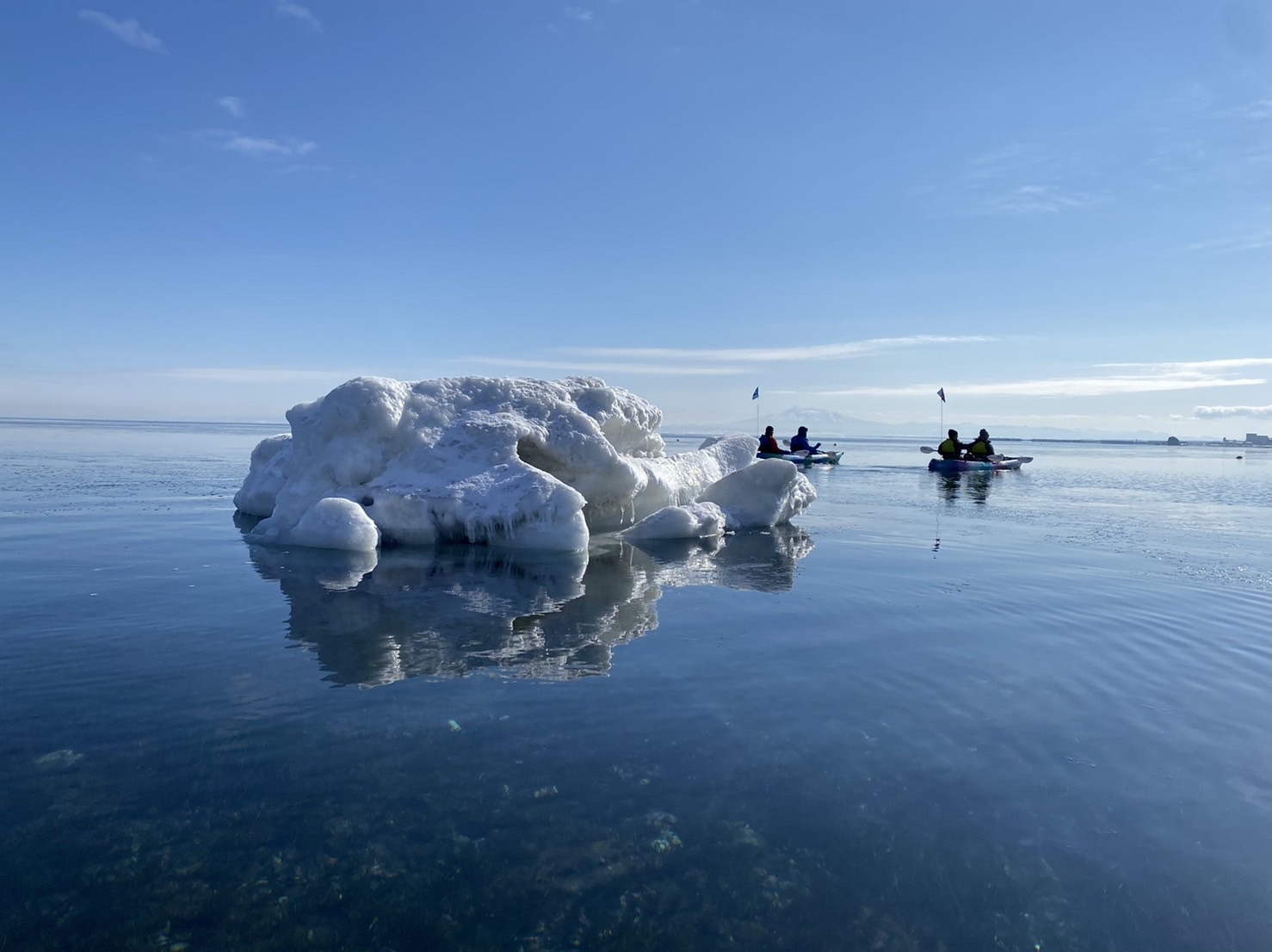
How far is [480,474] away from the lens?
39.4 ft

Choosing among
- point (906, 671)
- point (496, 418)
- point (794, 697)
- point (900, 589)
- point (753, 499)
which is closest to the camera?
point (794, 697)

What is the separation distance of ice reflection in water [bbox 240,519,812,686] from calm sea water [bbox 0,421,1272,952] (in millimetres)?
61

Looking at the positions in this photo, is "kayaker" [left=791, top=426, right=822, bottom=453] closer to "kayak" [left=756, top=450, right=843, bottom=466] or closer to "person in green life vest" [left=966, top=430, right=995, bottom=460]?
"kayak" [left=756, top=450, right=843, bottom=466]

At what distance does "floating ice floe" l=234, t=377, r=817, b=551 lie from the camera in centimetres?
1157

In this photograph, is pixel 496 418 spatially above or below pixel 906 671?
above

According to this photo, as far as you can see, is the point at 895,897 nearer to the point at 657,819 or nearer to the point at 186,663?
the point at 657,819

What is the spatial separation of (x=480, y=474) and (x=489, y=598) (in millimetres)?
3939

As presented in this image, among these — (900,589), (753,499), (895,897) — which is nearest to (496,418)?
(753,499)

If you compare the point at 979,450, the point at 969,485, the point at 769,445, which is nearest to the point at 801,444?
the point at 769,445

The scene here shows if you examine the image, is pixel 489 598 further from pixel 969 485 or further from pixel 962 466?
pixel 962 466

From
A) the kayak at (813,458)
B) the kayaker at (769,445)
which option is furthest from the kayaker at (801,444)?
the kayaker at (769,445)

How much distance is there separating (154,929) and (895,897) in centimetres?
289

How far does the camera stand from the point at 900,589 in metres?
9.08

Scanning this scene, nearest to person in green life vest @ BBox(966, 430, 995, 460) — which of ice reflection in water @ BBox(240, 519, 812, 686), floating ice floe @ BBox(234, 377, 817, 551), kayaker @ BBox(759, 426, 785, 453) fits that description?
kayaker @ BBox(759, 426, 785, 453)
